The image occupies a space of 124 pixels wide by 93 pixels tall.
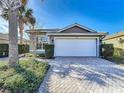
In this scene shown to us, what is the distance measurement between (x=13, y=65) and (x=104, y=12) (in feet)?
70.5

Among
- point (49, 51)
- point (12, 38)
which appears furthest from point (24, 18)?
point (12, 38)

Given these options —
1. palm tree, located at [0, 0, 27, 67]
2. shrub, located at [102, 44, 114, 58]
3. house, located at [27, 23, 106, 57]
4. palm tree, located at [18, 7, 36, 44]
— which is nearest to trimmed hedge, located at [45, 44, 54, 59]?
house, located at [27, 23, 106, 57]

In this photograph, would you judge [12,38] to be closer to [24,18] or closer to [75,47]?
[75,47]

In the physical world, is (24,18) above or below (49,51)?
above

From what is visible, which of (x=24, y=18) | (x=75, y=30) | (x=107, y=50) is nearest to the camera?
(x=107, y=50)

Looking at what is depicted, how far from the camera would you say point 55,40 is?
73.3 ft

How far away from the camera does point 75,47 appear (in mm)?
22203

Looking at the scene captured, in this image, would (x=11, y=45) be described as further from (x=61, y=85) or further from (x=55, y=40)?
(x=55, y=40)

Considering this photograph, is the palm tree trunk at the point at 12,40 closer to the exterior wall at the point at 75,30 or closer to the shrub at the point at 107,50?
the exterior wall at the point at 75,30

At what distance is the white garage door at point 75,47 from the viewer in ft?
72.6

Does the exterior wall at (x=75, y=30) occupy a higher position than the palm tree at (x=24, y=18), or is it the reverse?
the palm tree at (x=24, y=18)

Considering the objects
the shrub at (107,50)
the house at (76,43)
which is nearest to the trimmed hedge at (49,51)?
the house at (76,43)

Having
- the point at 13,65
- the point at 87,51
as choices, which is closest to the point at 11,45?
the point at 13,65

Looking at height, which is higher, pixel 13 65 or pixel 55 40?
pixel 55 40
